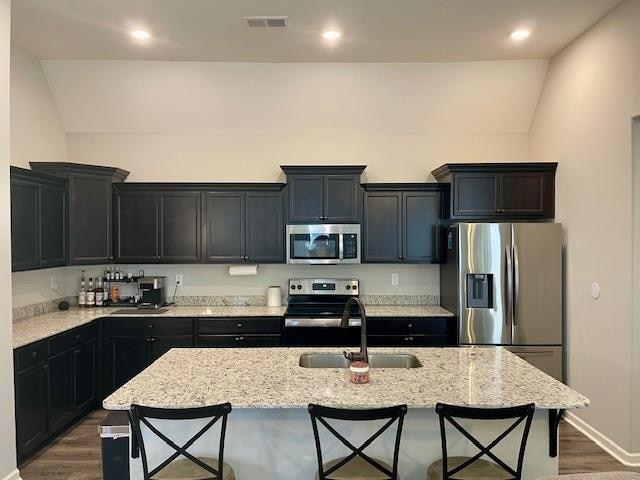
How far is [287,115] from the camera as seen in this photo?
16.4ft

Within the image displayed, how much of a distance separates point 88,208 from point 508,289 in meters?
4.20

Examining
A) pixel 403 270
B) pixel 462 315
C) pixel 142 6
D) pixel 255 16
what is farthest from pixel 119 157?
pixel 462 315

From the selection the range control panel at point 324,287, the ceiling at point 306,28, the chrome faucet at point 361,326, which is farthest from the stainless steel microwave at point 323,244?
the chrome faucet at point 361,326

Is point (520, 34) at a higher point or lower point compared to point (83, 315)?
higher

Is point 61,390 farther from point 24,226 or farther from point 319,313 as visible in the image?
point 319,313

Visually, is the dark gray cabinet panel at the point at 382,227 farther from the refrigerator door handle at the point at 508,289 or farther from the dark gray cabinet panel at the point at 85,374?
the dark gray cabinet panel at the point at 85,374

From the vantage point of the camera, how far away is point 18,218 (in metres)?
3.66

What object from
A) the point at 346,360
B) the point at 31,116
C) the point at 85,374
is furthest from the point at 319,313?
the point at 31,116

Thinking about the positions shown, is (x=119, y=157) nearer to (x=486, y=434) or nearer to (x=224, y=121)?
(x=224, y=121)

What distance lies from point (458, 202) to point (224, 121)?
2.69 meters

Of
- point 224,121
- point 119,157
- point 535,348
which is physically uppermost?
point 224,121

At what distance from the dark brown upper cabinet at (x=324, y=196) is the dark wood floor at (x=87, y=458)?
2724mm

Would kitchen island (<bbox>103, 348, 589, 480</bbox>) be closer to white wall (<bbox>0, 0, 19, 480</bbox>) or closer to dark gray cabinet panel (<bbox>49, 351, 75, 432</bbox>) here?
white wall (<bbox>0, 0, 19, 480</bbox>)

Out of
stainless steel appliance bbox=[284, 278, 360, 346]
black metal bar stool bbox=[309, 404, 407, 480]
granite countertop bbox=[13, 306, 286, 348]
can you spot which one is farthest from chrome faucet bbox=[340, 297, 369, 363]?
granite countertop bbox=[13, 306, 286, 348]
